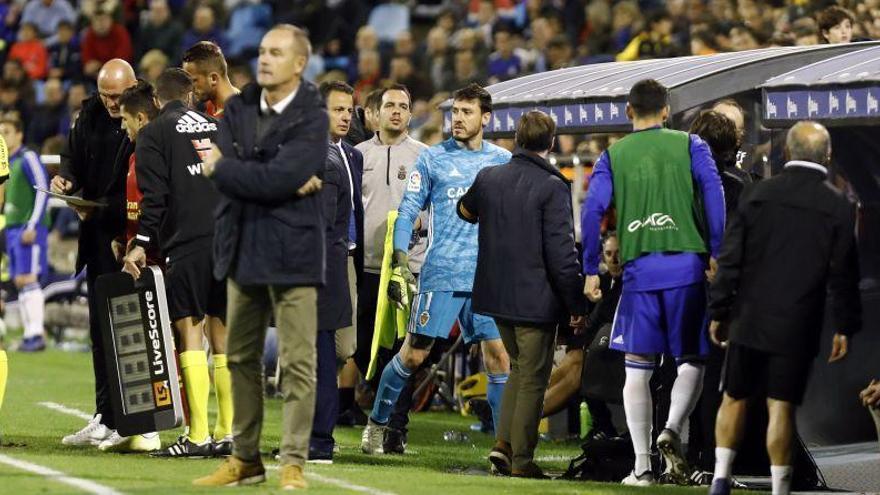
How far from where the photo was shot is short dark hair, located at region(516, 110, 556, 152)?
10672 millimetres

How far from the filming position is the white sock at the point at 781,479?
361 inches

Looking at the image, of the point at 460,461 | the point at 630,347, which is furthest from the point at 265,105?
the point at 460,461

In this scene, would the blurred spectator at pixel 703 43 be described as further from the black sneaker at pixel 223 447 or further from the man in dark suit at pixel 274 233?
the man in dark suit at pixel 274 233

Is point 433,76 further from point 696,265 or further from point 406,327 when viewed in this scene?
point 696,265

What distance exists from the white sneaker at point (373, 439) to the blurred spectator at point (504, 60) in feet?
34.0

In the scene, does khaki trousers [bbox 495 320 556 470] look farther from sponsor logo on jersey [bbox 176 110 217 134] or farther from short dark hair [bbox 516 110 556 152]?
sponsor logo on jersey [bbox 176 110 217 134]

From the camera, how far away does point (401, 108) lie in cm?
1311

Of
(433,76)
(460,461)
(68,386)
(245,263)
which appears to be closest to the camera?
(245,263)

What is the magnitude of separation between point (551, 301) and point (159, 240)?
2195mm

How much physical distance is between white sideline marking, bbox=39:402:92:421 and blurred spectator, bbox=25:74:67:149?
35.8 feet

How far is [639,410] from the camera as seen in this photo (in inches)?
404

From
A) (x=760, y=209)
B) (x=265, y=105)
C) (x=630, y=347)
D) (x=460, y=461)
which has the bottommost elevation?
(x=460, y=461)

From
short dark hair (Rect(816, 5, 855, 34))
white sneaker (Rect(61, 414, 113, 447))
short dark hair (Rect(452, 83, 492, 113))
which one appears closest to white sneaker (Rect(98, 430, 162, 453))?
white sneaker (Rect(61, 414, 113, 447))

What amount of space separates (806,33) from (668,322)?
663 centimetres
